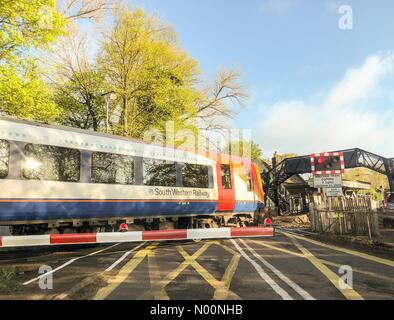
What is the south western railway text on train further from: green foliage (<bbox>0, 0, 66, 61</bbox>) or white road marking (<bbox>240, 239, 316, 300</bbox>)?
green foliage (<bbox>0, 0, 66, 61</bbox>)

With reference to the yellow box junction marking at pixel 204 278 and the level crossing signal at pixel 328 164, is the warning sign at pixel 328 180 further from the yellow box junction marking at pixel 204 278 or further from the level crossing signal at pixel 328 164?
the yellow box junction marking at pixel 204 278

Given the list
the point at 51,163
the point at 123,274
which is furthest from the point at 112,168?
the point at 123,274

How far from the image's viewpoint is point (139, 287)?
6.32 m

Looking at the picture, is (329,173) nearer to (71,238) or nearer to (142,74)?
(71,238)

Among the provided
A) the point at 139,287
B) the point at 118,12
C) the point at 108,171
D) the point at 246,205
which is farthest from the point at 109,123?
the point at 139,287

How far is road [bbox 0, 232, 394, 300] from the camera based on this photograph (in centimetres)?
586

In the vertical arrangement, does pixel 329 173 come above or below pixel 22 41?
below

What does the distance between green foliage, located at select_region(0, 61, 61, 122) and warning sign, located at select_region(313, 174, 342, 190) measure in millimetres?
11997

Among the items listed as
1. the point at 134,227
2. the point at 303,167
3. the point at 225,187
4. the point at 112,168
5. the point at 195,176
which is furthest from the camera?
the point at 303,167

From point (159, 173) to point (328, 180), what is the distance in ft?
23.9

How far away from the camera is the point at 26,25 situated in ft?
48.1
